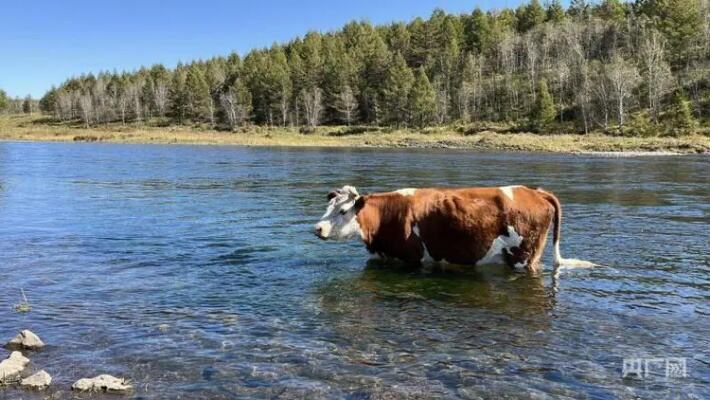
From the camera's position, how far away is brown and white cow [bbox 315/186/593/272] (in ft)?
38.5

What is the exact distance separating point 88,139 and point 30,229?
107m

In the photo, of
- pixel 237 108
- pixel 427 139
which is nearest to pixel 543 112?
pixel 427 139

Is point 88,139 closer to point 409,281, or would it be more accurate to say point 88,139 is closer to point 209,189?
point 209,189

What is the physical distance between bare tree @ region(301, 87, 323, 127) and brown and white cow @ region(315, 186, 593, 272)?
127301 millimetres

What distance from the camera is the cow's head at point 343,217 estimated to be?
41.5ft

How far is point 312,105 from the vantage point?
145 meters

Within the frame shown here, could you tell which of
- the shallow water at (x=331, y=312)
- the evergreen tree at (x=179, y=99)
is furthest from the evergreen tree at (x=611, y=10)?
the shallow water at (x=331, y=312)

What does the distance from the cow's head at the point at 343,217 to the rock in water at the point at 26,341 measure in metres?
5.79

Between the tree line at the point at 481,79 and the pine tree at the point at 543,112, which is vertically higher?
the tree line at the point at 481,79

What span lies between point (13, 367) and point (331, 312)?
440cm

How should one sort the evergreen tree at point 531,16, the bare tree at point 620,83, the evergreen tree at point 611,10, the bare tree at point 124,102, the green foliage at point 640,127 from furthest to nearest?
the bare tree at point 124,102 → the evergreen tree at point 531,16 → the evergreen tree at point 611,10 → the bare tree at point 620,83 → the green foliage at point 640,127

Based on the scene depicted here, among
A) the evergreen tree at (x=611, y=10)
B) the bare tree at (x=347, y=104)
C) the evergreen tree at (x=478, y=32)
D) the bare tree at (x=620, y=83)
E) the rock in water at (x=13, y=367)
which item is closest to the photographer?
the rock in water at (x=13, y=367)

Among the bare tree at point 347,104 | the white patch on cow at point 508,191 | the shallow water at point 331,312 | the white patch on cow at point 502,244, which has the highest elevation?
the bare tree at point 347,104

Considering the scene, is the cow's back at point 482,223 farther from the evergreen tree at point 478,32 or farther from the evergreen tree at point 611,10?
the evergreen tree at point 611,10
